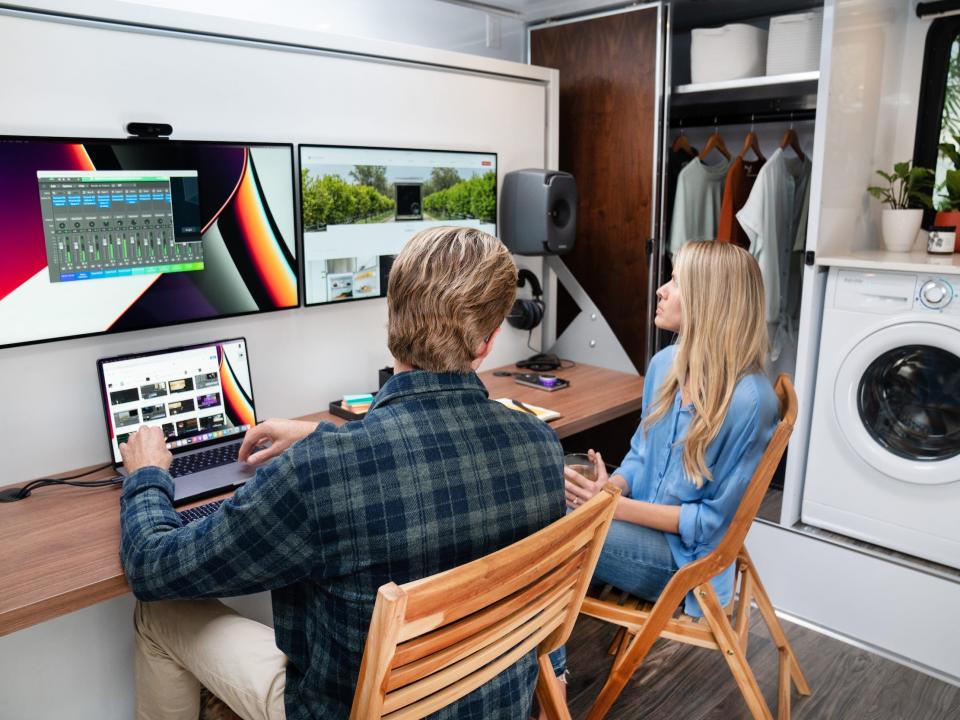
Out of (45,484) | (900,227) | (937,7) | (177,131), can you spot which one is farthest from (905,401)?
(45,484)

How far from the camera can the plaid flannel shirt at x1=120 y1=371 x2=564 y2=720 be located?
1.10 meters

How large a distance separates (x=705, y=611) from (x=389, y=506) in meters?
0.99

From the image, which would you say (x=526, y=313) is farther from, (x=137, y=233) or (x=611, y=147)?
(x=137, y=233)

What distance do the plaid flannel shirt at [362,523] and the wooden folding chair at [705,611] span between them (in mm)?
519

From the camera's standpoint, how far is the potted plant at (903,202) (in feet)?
9.23

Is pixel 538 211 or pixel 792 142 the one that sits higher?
pixel 792 142

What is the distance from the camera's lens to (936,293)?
2.37m

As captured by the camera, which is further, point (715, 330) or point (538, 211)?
point (538, 211)

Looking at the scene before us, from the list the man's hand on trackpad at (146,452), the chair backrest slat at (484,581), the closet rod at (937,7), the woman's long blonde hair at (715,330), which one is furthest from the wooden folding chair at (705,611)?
the closet rod at (937,7)

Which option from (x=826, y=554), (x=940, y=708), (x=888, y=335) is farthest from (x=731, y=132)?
(x=940, y=708)

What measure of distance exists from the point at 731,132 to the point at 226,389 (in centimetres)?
259

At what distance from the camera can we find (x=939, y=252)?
8.92 feet

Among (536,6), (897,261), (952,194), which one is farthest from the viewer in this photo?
(536,6)

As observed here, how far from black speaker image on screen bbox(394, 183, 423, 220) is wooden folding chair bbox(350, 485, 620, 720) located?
1.59 m
